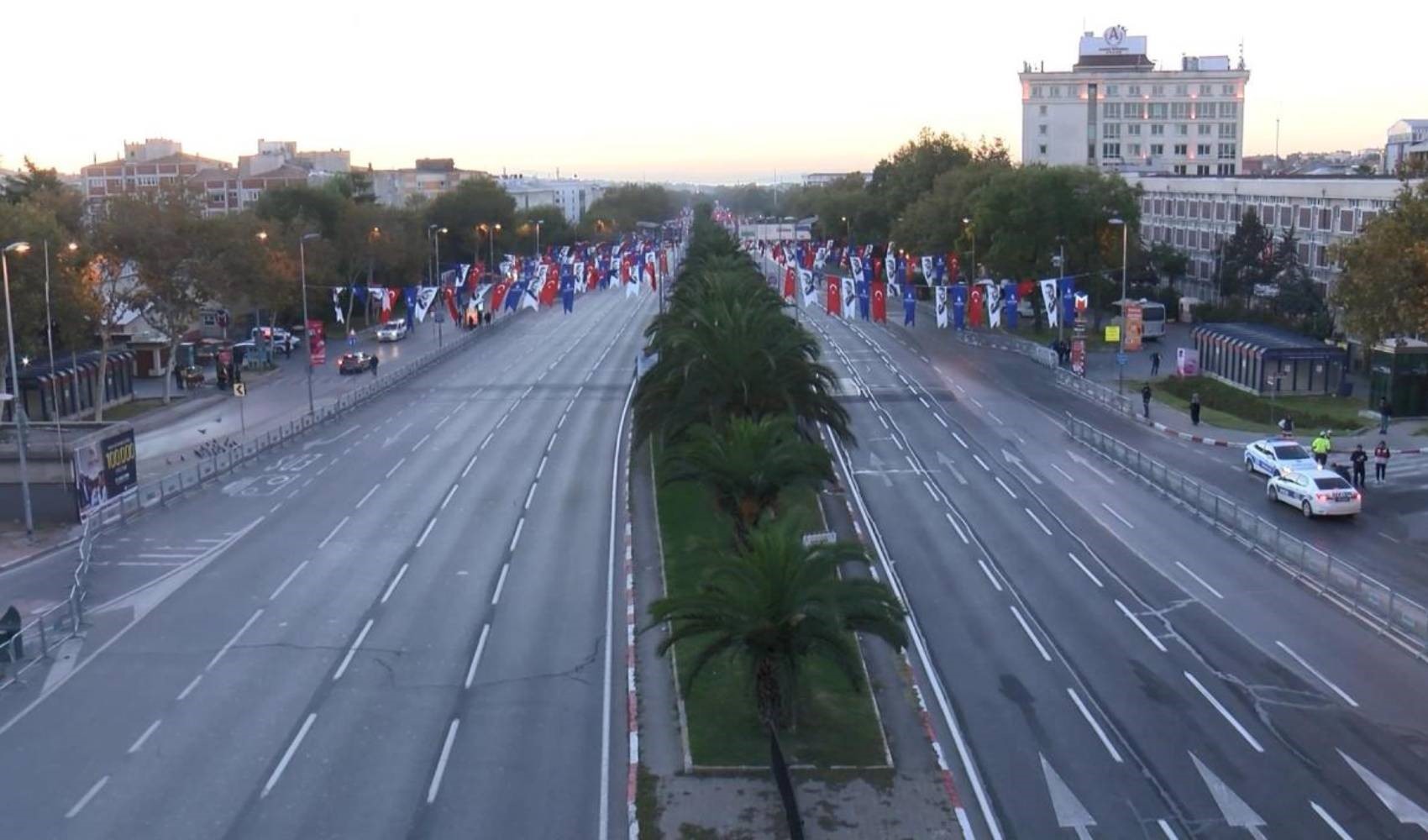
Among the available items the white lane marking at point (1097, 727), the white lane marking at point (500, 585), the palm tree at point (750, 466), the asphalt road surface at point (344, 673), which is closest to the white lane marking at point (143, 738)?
the asphalt road surface at point (344, 673)

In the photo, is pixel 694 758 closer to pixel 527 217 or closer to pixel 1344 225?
pixel 1344 225

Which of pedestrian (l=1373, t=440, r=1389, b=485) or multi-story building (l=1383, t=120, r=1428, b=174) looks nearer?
pedestrian (l=1373, t=440, r=1389, b=485)

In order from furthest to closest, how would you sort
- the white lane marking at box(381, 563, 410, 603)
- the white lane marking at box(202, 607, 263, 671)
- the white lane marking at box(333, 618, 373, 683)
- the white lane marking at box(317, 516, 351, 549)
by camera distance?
the white lane marking at box(317, 516, 351, 549)
the white lane marking at box(381, 563, 410, 603)
the white lane marking at box(202, 607, 263, 671)
the white lane marking at box(333, 618, 373, 683)

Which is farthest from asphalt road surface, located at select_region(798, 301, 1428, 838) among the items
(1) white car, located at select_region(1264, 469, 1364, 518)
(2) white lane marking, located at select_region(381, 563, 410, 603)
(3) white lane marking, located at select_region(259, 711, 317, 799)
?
(2) white lane marking, located at select_region(381, 563, 410, 603)

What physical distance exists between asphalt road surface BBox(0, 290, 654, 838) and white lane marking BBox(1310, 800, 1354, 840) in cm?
857

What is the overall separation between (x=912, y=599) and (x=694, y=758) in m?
9.34

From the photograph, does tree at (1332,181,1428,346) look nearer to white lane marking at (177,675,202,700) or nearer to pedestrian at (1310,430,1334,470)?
→ pedestrian at (1310,430,1334,470)

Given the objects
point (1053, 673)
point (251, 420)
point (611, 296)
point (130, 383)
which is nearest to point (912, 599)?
point (1053, 673)

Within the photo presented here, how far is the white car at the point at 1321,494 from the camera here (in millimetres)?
33562

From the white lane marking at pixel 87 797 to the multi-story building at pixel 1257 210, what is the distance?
52506 mm

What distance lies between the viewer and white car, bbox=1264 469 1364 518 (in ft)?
110

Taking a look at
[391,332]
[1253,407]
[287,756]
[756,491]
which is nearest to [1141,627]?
[756,491]

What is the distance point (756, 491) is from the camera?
25297 millimetres

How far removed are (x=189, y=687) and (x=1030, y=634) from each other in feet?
47.0
